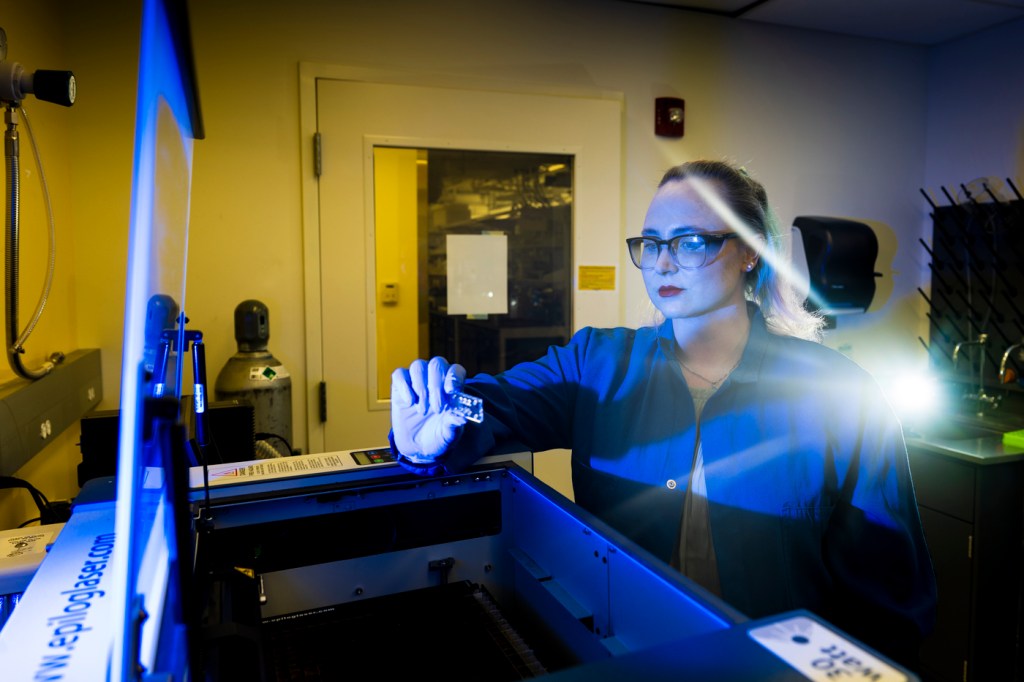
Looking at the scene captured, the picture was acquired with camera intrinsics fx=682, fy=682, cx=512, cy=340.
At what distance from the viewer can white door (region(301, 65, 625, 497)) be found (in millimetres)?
2291

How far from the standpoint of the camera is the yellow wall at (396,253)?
239 centimetres

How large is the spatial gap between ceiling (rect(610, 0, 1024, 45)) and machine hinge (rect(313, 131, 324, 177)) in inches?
53.7

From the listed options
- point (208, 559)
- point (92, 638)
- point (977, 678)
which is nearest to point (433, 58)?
point (208, 559)

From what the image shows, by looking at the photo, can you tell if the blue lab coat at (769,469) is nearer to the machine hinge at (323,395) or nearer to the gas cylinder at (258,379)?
the gas cylinder at (258,379)

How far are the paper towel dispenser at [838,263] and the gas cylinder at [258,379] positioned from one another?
6.85 feet

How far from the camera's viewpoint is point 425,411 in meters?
Answer: 0.92

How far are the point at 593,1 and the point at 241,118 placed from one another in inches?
54.2

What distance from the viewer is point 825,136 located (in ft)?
9.96

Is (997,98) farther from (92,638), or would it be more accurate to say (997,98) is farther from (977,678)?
(92,638)

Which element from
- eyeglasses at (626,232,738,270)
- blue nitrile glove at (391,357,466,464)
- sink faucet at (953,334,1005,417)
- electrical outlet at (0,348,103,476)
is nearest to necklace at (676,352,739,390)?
eyeglasses at (626,232,738,270)

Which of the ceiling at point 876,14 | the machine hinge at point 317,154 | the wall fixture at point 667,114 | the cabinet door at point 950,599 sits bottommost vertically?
the cabinet door at point 950,599

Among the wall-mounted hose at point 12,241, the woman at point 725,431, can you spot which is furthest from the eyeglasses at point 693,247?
the wall-mounted hose at point 12,241

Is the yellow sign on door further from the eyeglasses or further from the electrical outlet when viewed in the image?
the electrical outlet

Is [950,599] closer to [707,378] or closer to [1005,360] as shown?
[1005,360]
